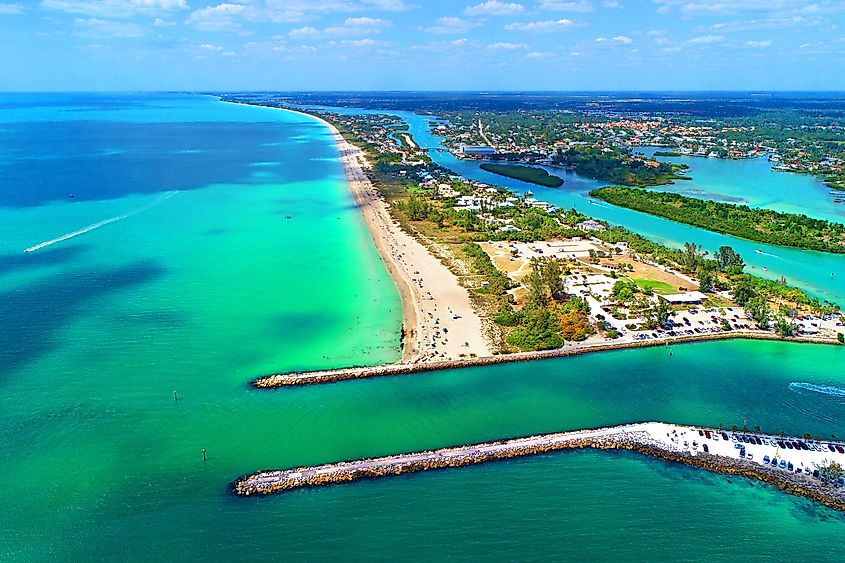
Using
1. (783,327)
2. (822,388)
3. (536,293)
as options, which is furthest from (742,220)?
(822,388)

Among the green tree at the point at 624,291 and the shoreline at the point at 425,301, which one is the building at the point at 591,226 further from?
the shoreline at the point at 425,301

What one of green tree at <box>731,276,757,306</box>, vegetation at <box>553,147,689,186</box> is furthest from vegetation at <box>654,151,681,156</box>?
green tree at <box>731,276,757,306</box>

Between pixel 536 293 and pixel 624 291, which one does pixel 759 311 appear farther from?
pixel 536 293

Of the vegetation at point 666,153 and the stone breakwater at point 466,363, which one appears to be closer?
the stone breakwater at point 466,363

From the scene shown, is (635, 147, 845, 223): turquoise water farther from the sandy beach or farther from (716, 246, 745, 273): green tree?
the sandy beach

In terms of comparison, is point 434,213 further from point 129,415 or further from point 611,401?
point 129,415

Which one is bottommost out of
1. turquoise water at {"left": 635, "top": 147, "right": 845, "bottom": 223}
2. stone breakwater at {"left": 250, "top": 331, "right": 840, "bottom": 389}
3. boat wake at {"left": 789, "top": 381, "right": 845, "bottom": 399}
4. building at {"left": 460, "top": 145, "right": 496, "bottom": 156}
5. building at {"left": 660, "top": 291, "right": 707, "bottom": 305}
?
boat wake at {"left": 789, "top": 381, "right": 845, "bottom": 399}

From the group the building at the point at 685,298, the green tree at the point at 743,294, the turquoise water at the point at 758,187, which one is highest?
the turquoise water at the point at 758,187

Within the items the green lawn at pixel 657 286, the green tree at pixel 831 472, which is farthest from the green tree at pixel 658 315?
the green tree at pixel 831 472
